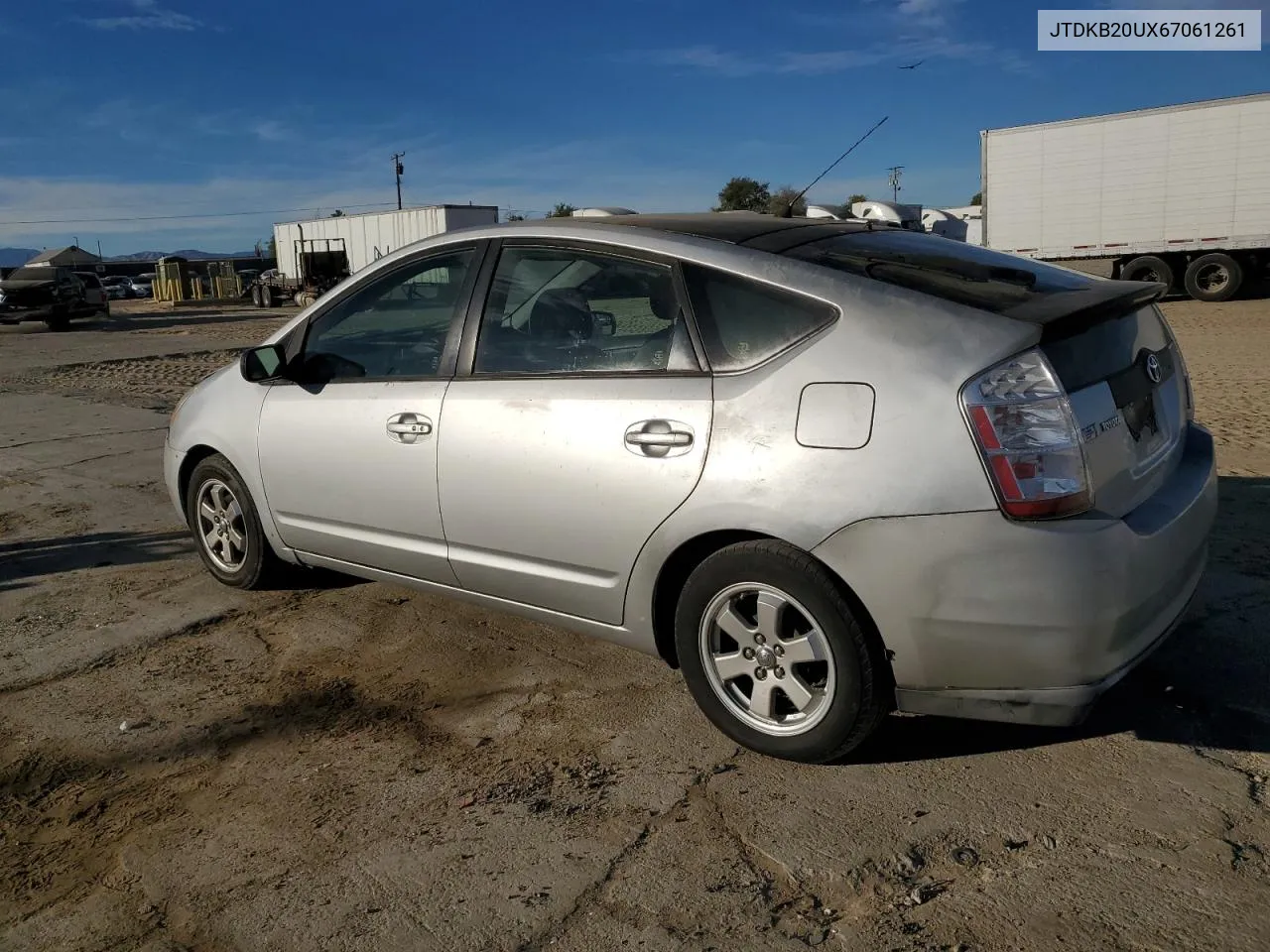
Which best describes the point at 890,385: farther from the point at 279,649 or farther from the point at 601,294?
the point at 279,649

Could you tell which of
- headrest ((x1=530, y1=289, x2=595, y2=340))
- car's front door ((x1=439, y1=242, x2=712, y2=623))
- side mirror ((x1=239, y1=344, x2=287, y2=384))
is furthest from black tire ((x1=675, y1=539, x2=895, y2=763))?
side mirror ((x1=239, y1=344, x2=287, y2=384))

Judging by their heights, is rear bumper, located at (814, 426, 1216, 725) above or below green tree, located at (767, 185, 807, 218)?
below

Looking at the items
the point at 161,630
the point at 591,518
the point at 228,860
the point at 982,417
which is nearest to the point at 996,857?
the point at 982,417

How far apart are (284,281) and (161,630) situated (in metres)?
41.9

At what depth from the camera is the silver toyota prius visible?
277 centimetres

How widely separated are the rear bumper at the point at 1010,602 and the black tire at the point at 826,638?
0.23 ft

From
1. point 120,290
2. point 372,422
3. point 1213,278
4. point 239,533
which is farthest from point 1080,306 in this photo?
point 120,290

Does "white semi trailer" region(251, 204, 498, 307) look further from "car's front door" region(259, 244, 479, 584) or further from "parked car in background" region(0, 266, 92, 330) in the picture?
"car's front door" region(259, 244, 479, 584)

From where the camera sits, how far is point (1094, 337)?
3049mm

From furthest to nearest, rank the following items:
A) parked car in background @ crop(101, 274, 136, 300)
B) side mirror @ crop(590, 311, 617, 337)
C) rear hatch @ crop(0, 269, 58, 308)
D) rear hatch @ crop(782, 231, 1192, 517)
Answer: parked car in background @ crop(101, 274, 136, 300) < rear hatch @ crop(0, 269, 58, 308) < side mirror @ crop(590, 311, 617, 337) < rear hatch @ crop(782, 231, 1192, 517)

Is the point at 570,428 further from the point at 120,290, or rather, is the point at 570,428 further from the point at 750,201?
the point at 120,290

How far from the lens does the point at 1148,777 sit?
309 centimetres

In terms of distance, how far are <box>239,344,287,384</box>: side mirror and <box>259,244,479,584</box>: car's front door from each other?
2.4 inches

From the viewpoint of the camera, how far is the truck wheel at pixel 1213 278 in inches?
871
